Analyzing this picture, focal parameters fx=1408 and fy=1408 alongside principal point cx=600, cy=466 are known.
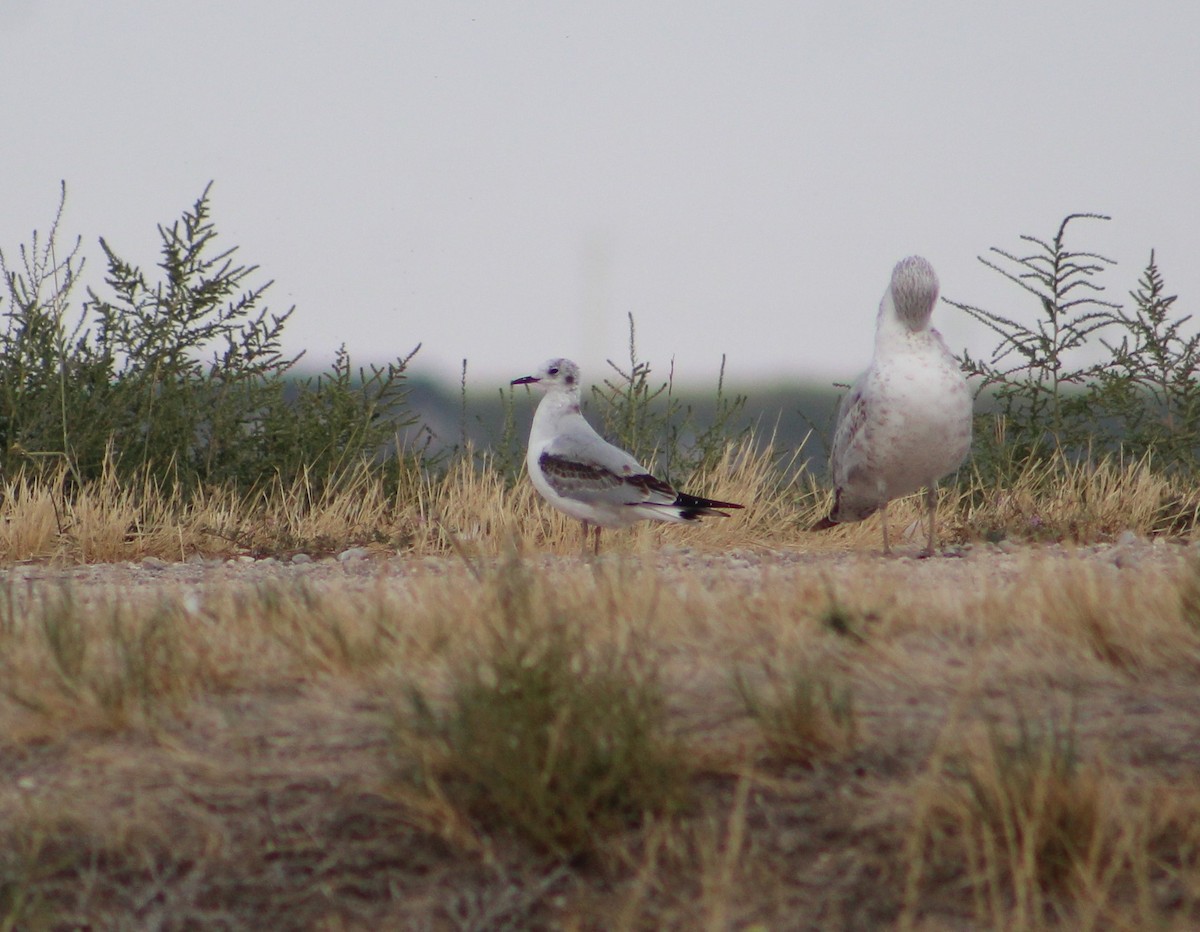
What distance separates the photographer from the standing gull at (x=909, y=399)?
7004 millimetres

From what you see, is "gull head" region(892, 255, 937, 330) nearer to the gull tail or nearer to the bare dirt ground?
the gull tail

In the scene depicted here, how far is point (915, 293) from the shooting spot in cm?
711

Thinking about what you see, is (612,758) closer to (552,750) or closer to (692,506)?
(552,750)

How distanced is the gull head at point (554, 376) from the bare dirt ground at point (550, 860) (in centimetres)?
438

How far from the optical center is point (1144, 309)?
11.2 m

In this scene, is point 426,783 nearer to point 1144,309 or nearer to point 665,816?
point 665,816

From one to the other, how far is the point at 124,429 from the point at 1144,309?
7.84 metres

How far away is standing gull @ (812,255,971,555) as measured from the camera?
276 inches

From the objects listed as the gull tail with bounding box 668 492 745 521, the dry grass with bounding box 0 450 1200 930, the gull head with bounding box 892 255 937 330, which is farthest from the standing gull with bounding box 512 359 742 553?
the dry grass with bounding box 0 450 1200 930

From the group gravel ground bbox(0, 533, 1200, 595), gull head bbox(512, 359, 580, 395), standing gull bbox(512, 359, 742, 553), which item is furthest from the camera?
gull head bbox(512, 359, 580, 395)

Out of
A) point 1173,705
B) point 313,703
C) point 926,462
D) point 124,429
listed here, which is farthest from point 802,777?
point 124,429

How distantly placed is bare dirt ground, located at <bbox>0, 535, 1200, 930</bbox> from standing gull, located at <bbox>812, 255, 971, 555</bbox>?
3.07m

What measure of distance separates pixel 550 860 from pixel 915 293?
15.4 ft

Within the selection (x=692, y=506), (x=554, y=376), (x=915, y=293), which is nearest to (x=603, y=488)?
(x=692, y=506)
